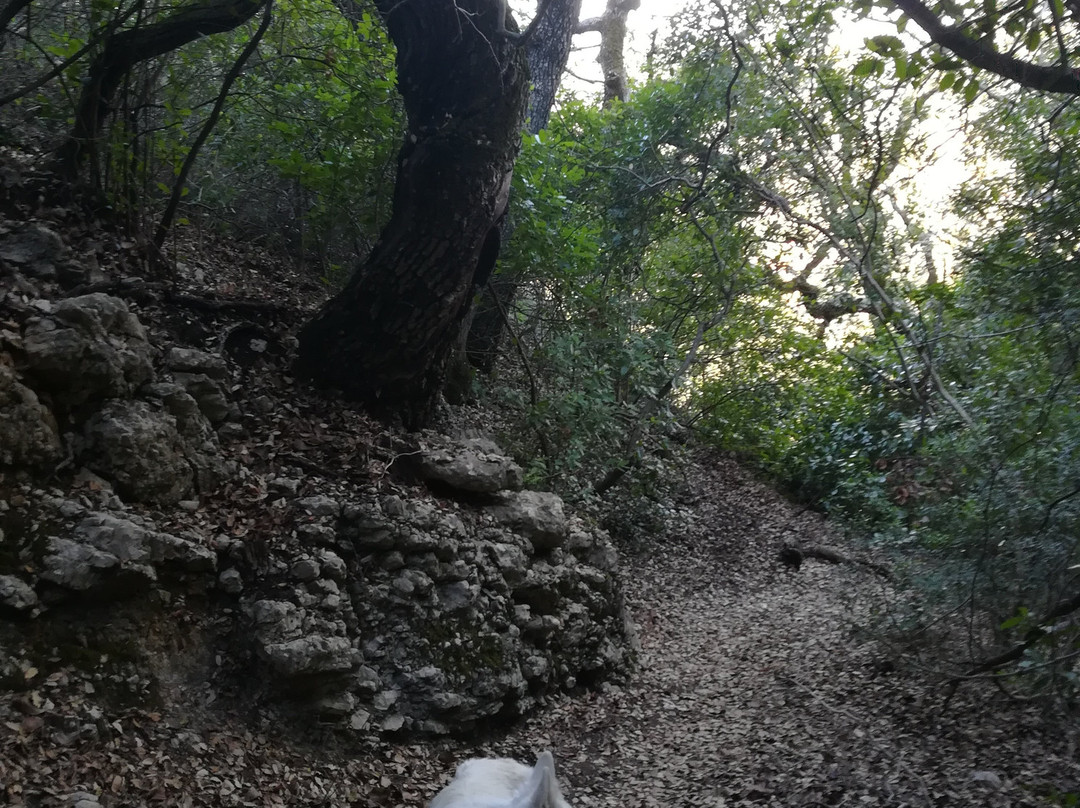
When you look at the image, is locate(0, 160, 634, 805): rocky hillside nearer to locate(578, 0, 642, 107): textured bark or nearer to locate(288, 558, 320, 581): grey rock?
locate(288, 558, 320, 581): grey rock

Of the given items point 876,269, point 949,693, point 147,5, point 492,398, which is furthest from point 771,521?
point 147,5

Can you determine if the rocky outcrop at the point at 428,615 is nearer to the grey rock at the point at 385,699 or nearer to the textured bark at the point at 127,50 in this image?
the grey rock at the point at 385,699

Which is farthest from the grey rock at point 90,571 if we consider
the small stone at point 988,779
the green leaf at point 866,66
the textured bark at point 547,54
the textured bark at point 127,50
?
the textured bark at point 547,54

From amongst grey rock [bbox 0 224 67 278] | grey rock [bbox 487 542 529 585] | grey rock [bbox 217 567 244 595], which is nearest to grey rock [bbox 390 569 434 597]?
grey rock [bbox 487 542 529 585]

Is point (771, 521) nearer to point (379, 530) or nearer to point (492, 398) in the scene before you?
point (492, 398)

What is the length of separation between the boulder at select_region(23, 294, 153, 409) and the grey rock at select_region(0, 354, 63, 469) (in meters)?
0.16

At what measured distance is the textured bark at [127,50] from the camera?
5230 millimetres

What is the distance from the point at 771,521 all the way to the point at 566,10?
7570mm

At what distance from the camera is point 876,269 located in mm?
9992

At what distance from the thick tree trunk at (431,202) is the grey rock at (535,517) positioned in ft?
3.99

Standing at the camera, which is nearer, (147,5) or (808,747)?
(808,747)

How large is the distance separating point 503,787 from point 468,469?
3.04 metres

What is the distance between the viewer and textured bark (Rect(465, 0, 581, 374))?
8367 millimetres

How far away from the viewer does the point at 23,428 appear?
3.74 m
